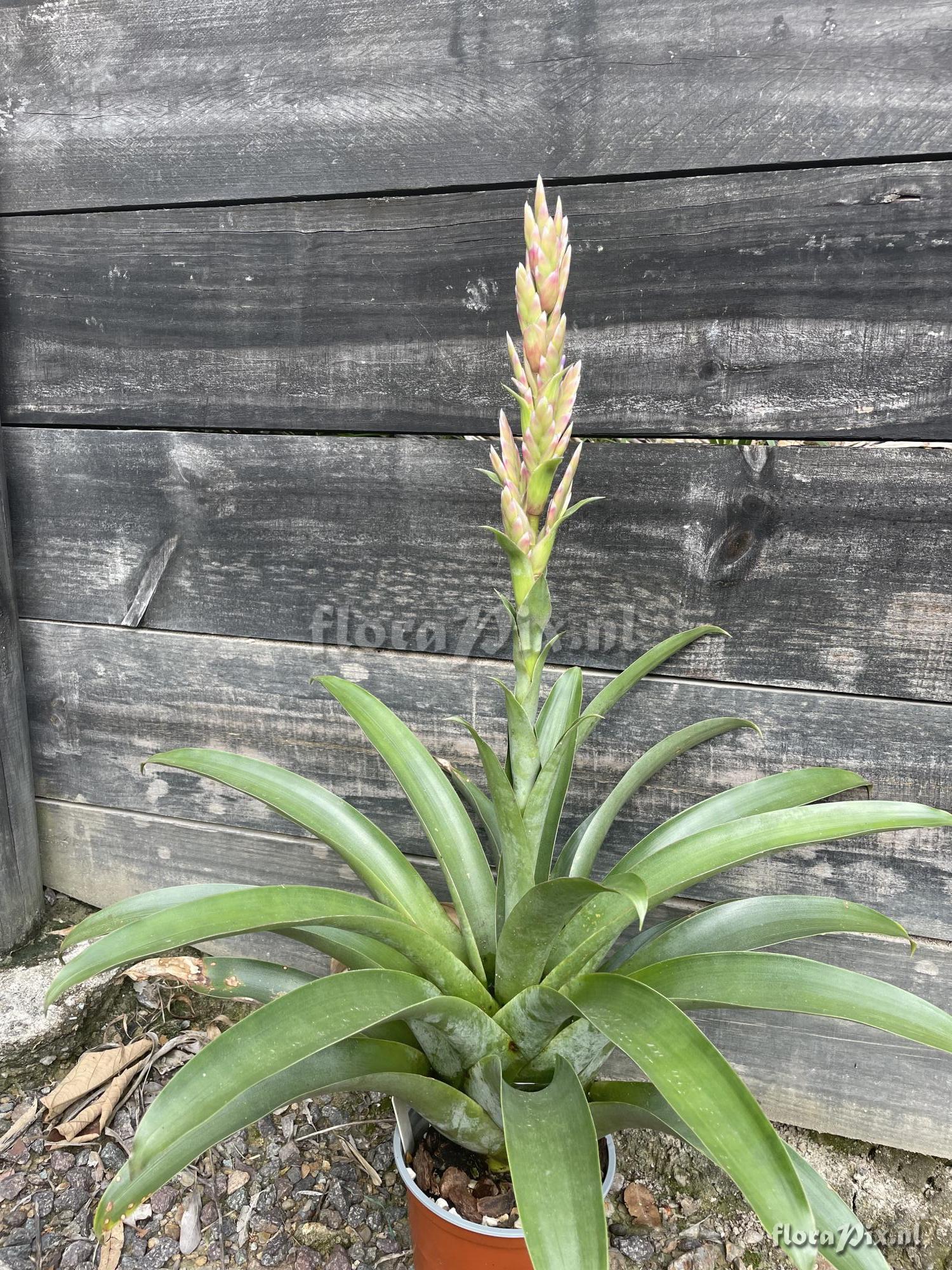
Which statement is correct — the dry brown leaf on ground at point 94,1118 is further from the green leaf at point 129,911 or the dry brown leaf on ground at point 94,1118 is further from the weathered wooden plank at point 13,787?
the green leaf at point 129,911

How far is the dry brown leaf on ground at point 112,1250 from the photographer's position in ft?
3.92

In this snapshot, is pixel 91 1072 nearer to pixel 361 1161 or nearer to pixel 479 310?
pixel 361 1161

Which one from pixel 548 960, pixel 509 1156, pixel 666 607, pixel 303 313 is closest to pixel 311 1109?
pixel 548 960

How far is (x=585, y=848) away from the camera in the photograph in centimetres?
114

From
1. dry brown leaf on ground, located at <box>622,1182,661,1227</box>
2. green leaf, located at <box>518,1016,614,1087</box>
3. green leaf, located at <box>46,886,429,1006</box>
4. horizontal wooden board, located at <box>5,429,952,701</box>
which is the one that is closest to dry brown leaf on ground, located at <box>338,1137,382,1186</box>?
dry brown leaf on ground, located at <box>622,1182,661,1227</box>

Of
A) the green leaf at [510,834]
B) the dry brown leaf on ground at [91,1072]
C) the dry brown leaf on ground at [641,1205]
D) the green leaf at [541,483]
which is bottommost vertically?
the dry brown leaf on ground at [641,1205]

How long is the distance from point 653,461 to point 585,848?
0.59 meters

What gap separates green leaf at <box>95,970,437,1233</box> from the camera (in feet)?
2.29

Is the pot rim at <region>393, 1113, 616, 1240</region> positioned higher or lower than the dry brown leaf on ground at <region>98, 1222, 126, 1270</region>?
higher

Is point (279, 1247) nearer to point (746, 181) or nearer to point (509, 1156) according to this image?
point (509, 1156)

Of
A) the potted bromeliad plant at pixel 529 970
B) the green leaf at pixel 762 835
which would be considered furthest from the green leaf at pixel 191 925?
the green leaf at pixel 762 835

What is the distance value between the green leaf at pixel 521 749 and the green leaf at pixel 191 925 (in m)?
0.23

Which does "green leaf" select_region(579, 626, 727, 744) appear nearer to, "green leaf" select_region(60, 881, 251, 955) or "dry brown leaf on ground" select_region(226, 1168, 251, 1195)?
"green leaf" select_region(60, 881, 251, 955)

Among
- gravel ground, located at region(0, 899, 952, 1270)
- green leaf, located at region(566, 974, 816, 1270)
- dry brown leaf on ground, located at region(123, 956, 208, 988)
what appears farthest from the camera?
gravel ground, located at region(0, 899, 952, 1270)
